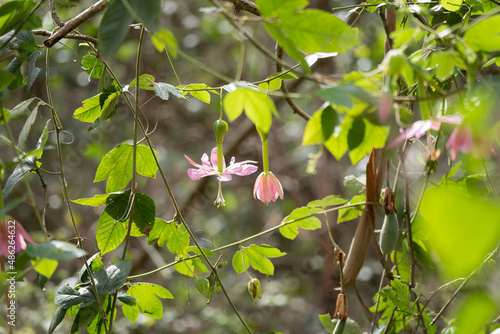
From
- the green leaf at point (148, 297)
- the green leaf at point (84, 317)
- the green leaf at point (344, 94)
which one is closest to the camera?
the green leaf at point (344, 94)

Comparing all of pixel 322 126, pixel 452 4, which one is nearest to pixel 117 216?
pixel 322 126

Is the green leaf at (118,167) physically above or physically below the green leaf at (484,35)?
below

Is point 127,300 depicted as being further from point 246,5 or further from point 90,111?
point 246,5

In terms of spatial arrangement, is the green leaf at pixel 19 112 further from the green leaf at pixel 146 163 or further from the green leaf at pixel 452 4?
the green leaf at pixel 452 4

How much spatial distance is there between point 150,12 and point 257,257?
40 cm

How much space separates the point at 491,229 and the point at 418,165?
156 cm

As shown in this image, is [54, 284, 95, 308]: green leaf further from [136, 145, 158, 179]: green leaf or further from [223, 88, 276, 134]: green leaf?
[223, 88, 276, 134]: green leaf

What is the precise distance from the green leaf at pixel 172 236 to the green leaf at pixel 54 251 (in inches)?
11.5

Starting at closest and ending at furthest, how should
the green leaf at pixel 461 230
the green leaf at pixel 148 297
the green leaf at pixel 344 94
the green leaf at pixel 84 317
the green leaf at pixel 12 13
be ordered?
the green leaf at pixel 461 230
the green leaf at pixel 344 94
the green leaf at pixel 12 13
the green leaf at pixel 84 317
the green leaf at pixel 148 297

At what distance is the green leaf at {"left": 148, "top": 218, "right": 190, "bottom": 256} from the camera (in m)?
0.66

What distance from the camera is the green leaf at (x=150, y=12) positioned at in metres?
0.36

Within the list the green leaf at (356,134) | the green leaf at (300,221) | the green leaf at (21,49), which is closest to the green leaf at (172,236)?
the green leaf at (300,221)

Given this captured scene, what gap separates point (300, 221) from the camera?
2.23 feet

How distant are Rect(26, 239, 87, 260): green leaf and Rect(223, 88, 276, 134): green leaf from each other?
142mm
